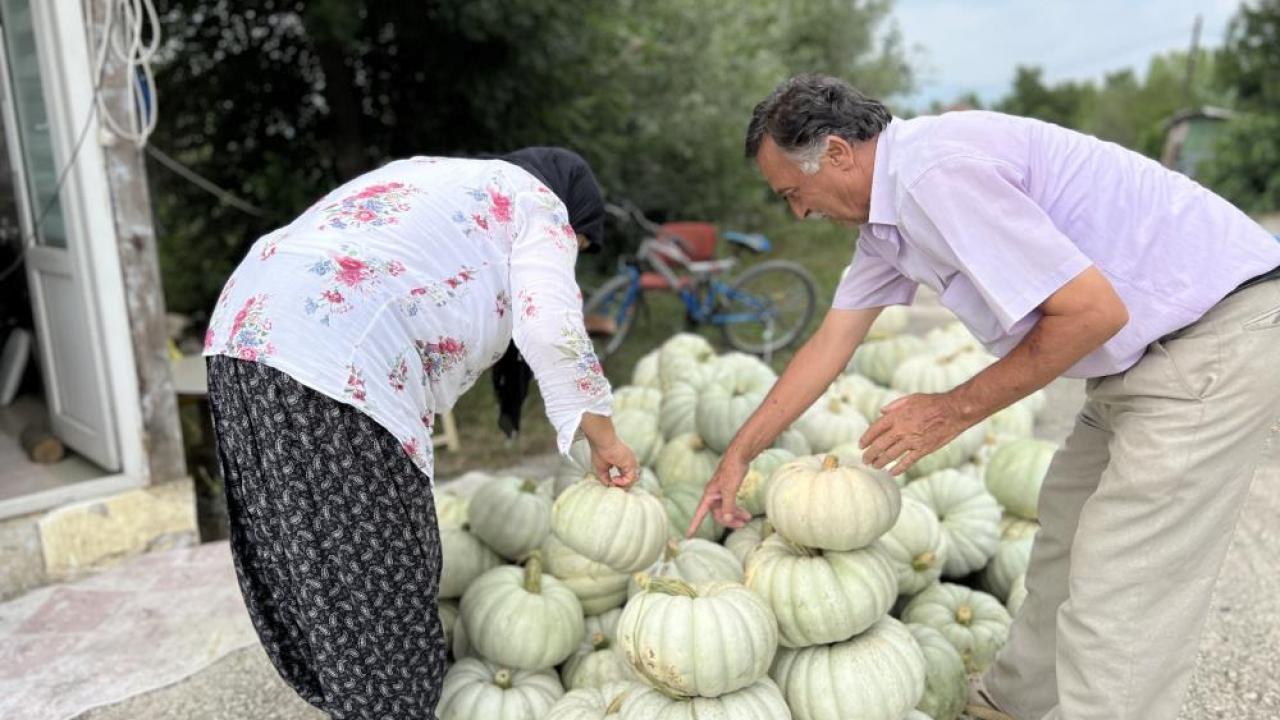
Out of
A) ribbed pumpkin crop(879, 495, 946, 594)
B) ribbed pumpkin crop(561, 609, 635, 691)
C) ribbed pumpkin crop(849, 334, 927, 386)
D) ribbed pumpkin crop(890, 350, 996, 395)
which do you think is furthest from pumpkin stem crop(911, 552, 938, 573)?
ribbed pumpkin crop(849, 334, 927, 386)

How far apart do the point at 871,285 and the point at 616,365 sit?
5.14m

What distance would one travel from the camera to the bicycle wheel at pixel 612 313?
24.8 ft

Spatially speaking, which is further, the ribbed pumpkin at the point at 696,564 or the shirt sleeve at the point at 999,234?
the ribbed pumpkin at the point at 696,564

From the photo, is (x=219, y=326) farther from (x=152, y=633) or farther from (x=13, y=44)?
(x=13, y=44)

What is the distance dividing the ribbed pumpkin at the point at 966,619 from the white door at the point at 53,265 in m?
3.23

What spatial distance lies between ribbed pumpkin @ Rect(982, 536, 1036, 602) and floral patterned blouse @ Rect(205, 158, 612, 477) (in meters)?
1.76

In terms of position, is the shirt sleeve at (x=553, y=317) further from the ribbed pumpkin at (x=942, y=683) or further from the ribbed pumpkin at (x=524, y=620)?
the ribbed pumpkin at (x=942, y=683)

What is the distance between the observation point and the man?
185 centimetres

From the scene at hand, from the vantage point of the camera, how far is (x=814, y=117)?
1939mm

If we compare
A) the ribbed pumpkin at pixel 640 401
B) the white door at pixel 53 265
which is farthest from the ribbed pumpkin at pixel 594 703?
the white door at pixel 53 265

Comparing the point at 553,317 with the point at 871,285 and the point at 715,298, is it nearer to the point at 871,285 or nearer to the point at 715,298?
the point at 871,285

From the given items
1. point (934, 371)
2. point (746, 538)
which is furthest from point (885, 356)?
point (746, 538)

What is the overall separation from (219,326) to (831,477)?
1479mm

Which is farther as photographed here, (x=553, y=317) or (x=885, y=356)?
(x=885, y=356)
